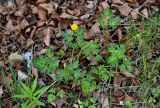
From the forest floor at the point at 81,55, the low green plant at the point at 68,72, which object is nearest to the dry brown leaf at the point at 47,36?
the forest floor at the point at 81,55

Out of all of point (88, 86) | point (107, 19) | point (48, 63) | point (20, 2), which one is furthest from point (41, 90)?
point (20, 2)

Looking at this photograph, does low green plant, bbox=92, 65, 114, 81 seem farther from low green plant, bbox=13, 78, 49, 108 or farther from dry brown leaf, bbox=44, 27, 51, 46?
dry brown leaf, bbox=44, 27, 51, 46

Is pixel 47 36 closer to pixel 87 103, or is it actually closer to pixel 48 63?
pixel 48 63

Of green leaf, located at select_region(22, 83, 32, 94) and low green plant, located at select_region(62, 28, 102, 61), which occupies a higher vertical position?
low green plant, located at select_region(62, 28, 102, 61)

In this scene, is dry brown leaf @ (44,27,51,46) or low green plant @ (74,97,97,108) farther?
dry brown leaf @ (44,27,51,46)

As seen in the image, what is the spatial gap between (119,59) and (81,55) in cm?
36

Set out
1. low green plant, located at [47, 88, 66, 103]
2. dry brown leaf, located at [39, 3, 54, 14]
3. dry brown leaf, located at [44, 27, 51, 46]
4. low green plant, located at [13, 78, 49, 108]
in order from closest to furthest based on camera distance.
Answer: low green plant, located at [13, 78, 49, 108], low green plant, located at [47, 88, 66, 103], dry brown leaf, located at [44, 27, 51, 46], dry brown leaf, located at [39, 3, 54, 14]

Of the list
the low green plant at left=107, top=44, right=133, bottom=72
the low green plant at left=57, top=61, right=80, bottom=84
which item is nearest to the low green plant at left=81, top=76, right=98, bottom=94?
the low green plant at left=57, top=61, right=80, bottom=84

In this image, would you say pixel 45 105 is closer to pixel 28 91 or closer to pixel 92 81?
pixel 28 91

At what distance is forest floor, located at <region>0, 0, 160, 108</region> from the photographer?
9.27 ft

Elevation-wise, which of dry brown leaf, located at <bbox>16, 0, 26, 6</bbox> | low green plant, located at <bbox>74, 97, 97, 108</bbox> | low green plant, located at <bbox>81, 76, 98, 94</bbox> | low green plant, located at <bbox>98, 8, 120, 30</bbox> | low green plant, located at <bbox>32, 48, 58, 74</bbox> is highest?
dry brown leaf, located at <bbox>16, 0, 26, 6</bbox>

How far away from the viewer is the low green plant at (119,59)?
9.23 feet

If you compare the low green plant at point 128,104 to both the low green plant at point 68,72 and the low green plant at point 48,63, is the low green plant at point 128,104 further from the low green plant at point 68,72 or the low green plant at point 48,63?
Result: the low green plant at point 48,63

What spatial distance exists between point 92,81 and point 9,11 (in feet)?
3.96
